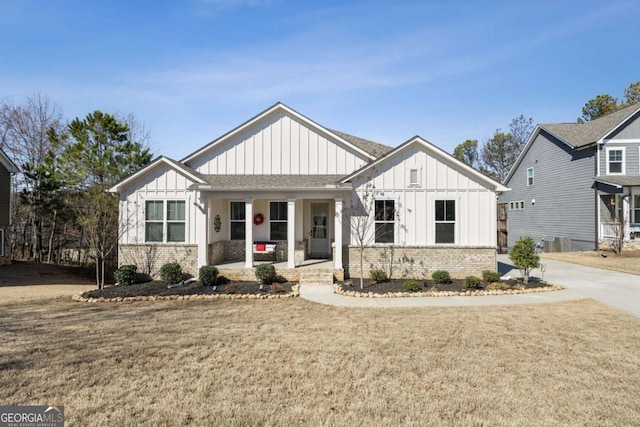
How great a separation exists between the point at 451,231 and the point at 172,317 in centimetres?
980

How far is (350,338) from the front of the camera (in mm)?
6789

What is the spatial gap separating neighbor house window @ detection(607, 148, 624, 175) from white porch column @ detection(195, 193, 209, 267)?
74.6ft

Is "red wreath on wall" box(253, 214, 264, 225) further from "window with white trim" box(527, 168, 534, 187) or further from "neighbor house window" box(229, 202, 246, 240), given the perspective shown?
"window with white trim" box(527, 168, 534, 187)

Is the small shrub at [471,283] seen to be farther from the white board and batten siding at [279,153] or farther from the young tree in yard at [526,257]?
the white board and batten siding at [279,153]

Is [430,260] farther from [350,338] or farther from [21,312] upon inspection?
[21,312]

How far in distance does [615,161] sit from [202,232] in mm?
23457

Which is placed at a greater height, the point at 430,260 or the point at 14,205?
the point at 14,205

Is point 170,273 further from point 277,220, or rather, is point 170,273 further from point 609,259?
point 609,259

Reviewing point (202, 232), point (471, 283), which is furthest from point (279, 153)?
point (471, 283)

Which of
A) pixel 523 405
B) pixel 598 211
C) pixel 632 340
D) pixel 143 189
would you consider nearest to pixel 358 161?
pixel 143 189

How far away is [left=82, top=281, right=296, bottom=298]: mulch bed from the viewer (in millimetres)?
11094

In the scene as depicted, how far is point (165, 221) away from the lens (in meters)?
13.4

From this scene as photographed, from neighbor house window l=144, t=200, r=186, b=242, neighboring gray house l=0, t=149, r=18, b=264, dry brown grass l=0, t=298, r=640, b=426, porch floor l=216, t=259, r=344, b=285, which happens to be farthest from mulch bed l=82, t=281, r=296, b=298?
neighboring gray house l=0, t=149, r=18, b=264

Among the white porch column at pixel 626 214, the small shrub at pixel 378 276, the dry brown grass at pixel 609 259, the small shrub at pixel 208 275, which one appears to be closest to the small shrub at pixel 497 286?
the small shrub at pixel 378 276
